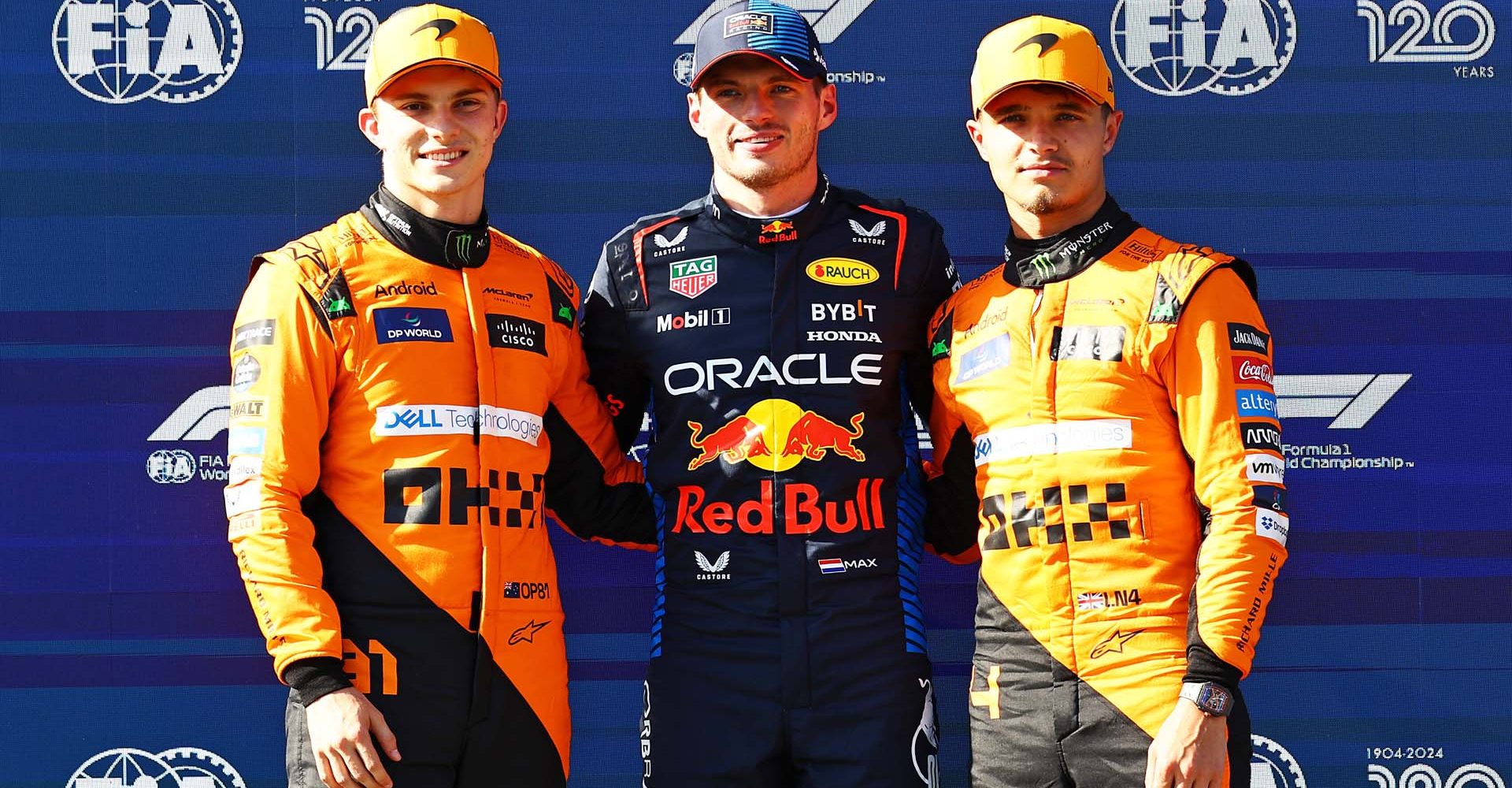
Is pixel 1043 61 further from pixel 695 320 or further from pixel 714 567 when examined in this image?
pixel 714 567

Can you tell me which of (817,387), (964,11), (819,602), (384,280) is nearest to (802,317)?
(817,387)

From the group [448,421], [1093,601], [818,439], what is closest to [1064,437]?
[1093,601]

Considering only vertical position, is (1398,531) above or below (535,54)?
below

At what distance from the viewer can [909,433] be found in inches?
124

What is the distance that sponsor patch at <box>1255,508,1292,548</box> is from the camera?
2.59 m

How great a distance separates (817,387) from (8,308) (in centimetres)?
230

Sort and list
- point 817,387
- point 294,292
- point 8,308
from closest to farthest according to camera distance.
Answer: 1. point 294,292
2. point 817,387
3. point 8,308

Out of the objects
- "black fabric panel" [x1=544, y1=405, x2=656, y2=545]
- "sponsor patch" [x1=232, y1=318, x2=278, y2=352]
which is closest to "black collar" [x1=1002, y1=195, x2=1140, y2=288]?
"black fabric panel" [x1=544, y1=405, x2=656, y2=545]

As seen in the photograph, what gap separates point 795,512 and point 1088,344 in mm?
691

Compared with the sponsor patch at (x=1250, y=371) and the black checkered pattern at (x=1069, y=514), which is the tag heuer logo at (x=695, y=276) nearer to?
the black checkered pattern at (x=1069, y=514)

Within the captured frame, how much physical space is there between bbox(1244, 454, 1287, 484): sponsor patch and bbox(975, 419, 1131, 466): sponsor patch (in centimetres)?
22

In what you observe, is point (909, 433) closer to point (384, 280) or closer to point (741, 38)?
point (741, 38)

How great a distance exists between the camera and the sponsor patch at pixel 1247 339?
106 inches

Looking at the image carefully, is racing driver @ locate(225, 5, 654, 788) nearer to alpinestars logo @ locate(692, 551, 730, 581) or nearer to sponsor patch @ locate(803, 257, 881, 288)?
alpinestars logo @ locate(692, 551, 730, 581)
